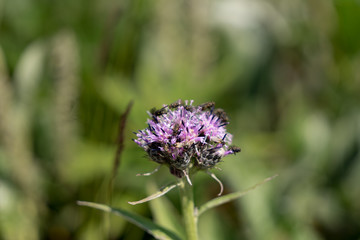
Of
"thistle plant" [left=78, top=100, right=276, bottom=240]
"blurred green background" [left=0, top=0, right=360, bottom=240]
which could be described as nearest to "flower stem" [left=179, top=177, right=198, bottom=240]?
"thistle plant" [left=78, top=100, right=276, bottom=240]

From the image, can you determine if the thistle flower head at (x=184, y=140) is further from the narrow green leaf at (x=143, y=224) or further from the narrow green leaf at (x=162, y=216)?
the narrow green leaf at (x=162, y=216)

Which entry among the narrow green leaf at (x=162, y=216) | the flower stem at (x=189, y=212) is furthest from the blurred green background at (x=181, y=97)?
the flower stem at (x=189, y=212)

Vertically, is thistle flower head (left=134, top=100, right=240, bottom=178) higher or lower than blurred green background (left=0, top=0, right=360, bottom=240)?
lower

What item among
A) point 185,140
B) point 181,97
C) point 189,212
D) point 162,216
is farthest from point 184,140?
point 181,97

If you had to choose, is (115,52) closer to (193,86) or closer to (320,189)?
(193,86)

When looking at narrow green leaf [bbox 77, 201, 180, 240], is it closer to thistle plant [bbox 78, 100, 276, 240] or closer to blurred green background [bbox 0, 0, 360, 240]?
thistle plant [bbox 78, 100, 276, 240]

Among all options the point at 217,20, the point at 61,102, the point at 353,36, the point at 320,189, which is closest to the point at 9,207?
the point at 61,102
